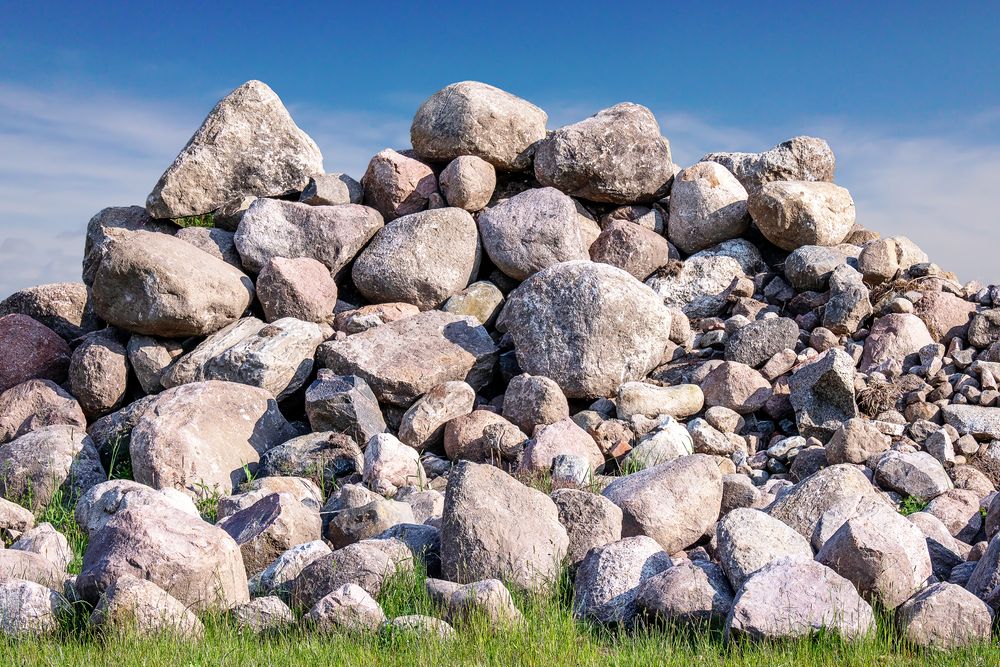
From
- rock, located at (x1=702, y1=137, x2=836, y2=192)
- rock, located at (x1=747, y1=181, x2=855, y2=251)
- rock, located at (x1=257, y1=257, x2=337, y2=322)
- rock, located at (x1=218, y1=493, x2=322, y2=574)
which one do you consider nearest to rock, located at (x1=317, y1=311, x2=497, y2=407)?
rock, located at (x1=257, y1=257, x2=337, y2=322)

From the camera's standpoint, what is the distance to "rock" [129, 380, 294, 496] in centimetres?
837

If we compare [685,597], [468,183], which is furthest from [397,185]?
[685,597]

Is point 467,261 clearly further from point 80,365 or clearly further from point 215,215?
point 80,365

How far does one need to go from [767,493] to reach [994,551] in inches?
94.4

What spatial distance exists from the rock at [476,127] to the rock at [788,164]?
8.93 feet

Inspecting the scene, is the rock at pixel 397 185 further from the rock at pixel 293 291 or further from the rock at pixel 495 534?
the rock at pixel 495 534

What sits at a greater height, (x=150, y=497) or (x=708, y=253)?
(x=708, y=253)

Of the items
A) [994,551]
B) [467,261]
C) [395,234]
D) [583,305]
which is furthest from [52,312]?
[994,551]

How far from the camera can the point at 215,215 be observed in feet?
39.7

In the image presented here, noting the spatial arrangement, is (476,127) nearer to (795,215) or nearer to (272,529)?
(795,215)

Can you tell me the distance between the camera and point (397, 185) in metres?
11.8

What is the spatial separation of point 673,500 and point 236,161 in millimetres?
8005

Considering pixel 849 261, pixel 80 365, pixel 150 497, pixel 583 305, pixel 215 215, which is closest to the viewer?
pixel 150 497

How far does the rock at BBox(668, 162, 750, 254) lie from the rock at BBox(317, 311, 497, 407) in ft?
10.2
